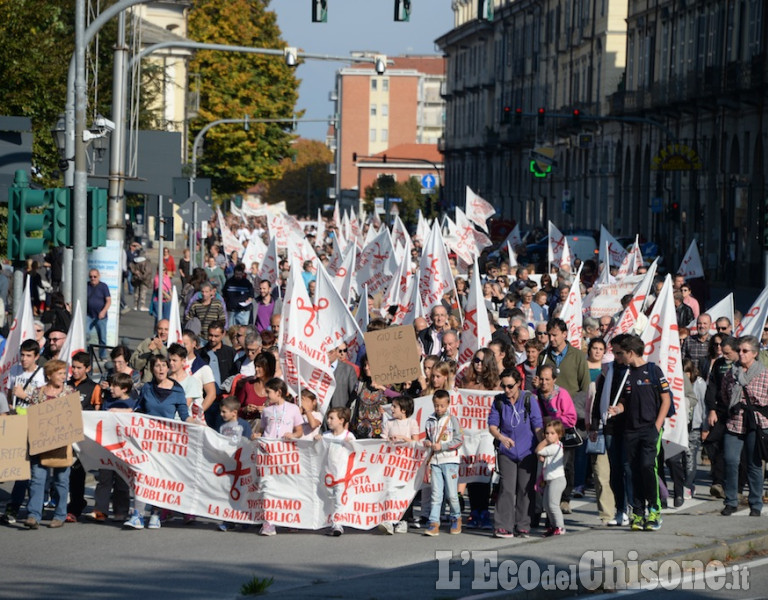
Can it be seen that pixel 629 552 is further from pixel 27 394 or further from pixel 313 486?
pixel 27 394

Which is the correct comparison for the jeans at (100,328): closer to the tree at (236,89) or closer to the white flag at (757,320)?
the white flag at (757,320)

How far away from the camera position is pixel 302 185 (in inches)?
6462

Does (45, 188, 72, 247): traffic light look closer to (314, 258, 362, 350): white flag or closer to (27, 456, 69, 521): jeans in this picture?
(314, 258, 362, 350): white flag

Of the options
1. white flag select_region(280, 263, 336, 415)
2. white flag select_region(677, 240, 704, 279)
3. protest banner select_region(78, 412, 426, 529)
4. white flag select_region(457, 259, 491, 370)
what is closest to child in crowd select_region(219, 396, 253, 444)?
protest banner select_region(78, 412, 426, 529)

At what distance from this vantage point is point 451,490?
13.0m

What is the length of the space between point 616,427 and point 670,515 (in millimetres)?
1198

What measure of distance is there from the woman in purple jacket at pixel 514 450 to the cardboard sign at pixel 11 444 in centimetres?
366

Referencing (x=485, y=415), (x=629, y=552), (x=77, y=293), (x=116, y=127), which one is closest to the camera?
(x=629, y=552)

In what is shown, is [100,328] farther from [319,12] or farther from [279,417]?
[279,417]

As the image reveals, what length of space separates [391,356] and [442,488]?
128cm

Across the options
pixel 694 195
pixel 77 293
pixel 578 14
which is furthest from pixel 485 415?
pixel 578 14

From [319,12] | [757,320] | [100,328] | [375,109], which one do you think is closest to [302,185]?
[375,109]

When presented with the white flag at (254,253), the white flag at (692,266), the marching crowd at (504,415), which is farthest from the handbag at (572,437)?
the white flag at (254,253)

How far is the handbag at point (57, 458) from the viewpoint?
1288 centimetres
